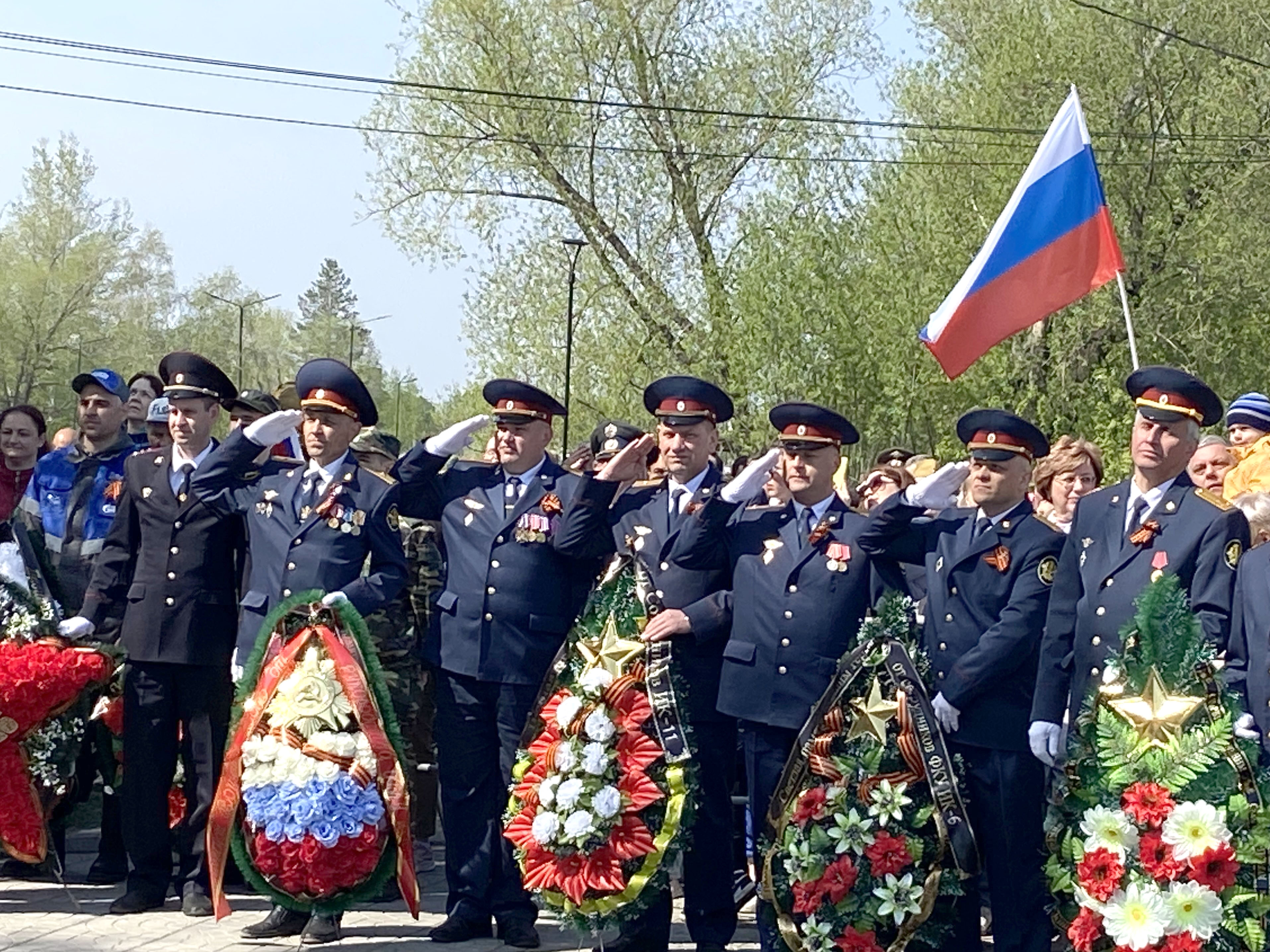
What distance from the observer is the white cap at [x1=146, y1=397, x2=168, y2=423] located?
27.5ft

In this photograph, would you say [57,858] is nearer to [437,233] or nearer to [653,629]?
[653,629]

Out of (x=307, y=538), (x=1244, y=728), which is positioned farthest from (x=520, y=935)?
(x=1244, y=728)

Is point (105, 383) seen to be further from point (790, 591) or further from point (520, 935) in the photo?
point (790, 591)

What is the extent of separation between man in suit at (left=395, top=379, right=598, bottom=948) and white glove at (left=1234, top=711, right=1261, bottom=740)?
2.65 meters

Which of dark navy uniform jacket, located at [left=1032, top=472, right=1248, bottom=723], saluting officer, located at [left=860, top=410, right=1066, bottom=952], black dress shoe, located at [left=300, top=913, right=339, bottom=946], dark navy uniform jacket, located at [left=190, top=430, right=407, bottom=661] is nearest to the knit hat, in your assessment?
saluting officer, located at [left=860, top=410, right=1066, bottom=952]

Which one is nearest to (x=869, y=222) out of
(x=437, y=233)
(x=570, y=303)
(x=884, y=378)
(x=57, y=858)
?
(x=884, y=378)

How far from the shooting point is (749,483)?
6.60 meters

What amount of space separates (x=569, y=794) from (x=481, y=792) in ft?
2.42

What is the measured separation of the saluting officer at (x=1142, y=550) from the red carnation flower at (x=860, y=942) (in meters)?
0.84

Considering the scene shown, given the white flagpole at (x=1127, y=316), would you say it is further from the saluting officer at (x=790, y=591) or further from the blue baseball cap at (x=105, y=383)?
the blue baseball cap at (x=105, y=383)

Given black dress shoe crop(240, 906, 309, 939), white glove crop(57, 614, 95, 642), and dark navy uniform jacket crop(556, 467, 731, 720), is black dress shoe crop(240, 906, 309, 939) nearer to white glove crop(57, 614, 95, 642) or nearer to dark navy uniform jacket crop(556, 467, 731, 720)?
white glove crop(57, 614, 95, 642)

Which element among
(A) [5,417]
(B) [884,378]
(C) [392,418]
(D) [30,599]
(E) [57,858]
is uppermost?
(C) [392,418]

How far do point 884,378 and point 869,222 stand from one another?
8.02 feet

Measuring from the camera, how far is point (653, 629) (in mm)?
6336
